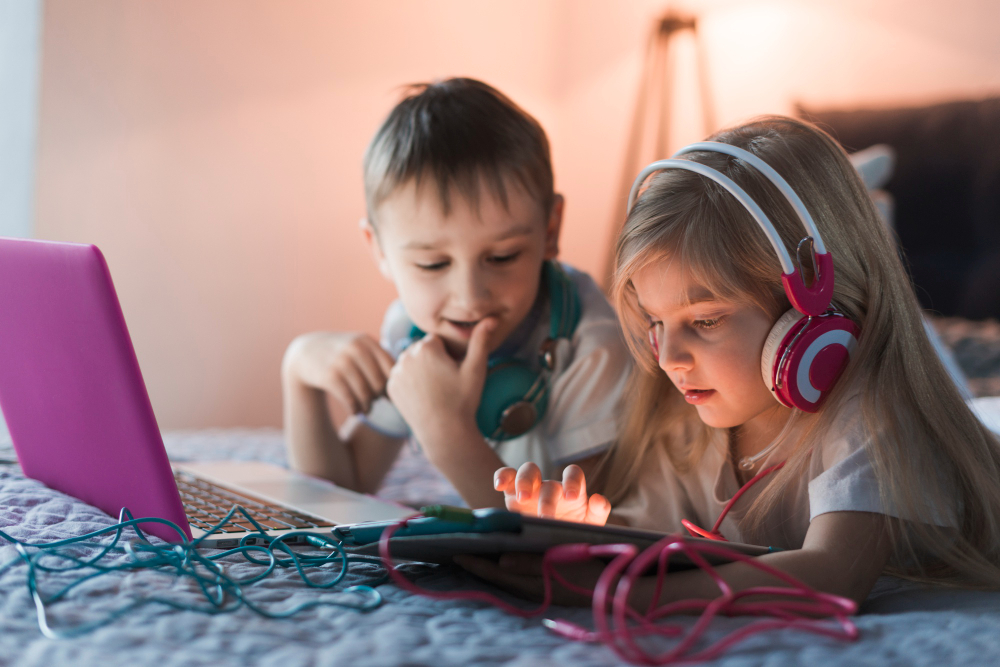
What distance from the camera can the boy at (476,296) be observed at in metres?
1.00

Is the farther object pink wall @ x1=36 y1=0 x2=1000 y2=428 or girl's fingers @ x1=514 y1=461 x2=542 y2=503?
pink wall @ x1=36 y1=0 x2=1000 y2=428

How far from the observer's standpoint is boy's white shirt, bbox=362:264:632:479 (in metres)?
1.03

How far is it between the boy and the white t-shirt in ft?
0.36

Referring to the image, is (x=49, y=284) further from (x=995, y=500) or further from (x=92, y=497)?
(x=995, y=500)

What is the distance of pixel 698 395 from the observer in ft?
2.56

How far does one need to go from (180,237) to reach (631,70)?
1.51 metres

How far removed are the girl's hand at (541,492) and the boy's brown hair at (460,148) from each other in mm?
404

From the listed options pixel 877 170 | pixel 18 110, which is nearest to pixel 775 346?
pixel 877 170

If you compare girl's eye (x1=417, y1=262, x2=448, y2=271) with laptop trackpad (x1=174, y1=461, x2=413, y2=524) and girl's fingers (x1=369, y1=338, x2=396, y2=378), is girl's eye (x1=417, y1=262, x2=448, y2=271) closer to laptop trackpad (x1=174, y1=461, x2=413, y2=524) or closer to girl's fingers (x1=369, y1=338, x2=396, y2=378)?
girl's fingers (x1=369, y1=338, x2=396, y2=378)

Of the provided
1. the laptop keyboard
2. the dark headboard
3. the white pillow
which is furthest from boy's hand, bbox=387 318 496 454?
the dark headboard

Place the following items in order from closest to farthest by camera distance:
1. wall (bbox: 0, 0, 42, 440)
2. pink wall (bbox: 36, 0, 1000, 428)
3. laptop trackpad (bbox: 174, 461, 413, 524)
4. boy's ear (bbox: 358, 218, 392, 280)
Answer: laptop trackpad (bbox: 174, 461, 413, 524) < boy's ear (bbox: 358, 218, 392, 280) < wall (bbox: 0, 0, 42, 440) < pink wall (bbox: 36, 0, 1000, 428)

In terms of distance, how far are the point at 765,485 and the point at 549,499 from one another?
0.27 meters

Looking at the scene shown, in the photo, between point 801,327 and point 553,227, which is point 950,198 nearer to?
point 553,227

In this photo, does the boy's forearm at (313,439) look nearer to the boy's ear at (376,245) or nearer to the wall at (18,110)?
the boy's ear at (376,245)
